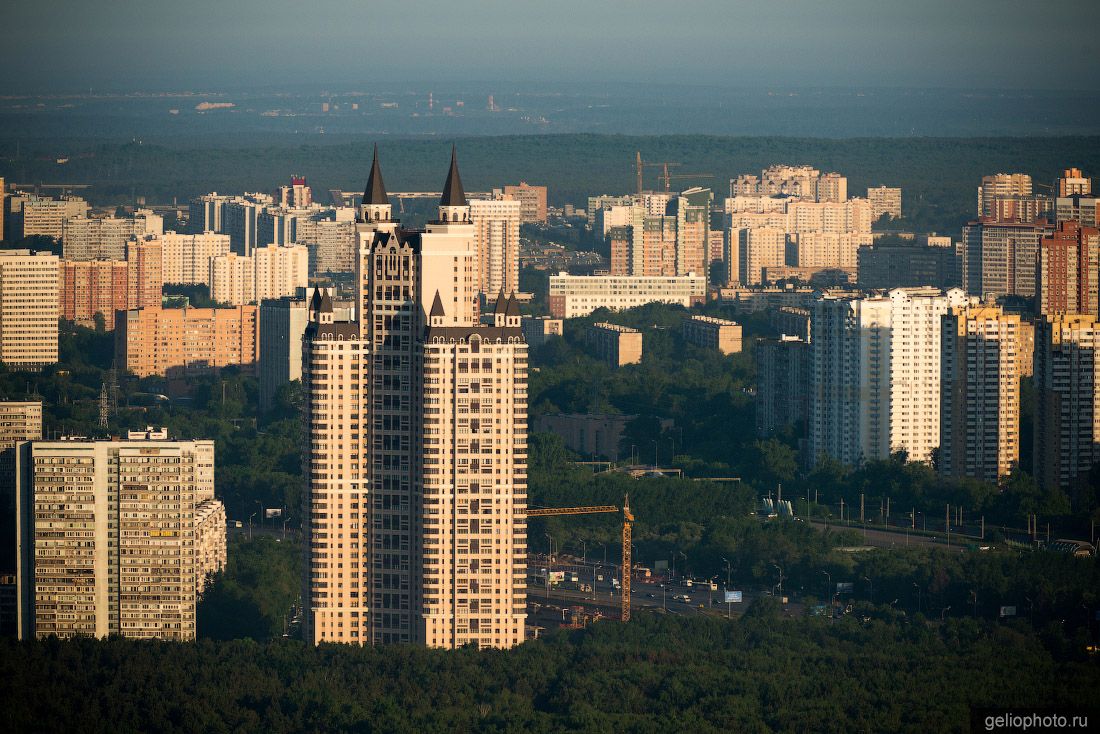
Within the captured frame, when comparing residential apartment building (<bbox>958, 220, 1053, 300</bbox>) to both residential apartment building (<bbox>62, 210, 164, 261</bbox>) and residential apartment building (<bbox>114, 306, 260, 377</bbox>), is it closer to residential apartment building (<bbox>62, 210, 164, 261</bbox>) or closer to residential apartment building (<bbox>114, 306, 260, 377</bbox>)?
residential apartment building (<bbox>114, 306, 260, 377</bbox>)

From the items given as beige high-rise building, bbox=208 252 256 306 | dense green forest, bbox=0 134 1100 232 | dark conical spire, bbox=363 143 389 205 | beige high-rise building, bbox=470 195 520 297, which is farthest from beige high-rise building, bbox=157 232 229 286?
dark conical spire, bbox=363 143 389 205

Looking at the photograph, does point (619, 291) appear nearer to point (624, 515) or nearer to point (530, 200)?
point (530, 200)

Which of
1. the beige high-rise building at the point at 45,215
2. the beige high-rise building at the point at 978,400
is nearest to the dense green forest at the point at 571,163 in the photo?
the beige high-rise building at the point at 45,215

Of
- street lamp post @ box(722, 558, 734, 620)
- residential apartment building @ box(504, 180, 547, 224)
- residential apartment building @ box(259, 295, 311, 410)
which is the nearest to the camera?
street lamp post @ box(722, 558, 734, 620)

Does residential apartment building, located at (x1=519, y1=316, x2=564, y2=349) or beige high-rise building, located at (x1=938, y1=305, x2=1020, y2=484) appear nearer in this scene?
beige high-rise building, located at (x1=938, y1=305, x2=1020, y2=484)

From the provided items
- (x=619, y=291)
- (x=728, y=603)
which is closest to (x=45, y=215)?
(x=619, y=291)
